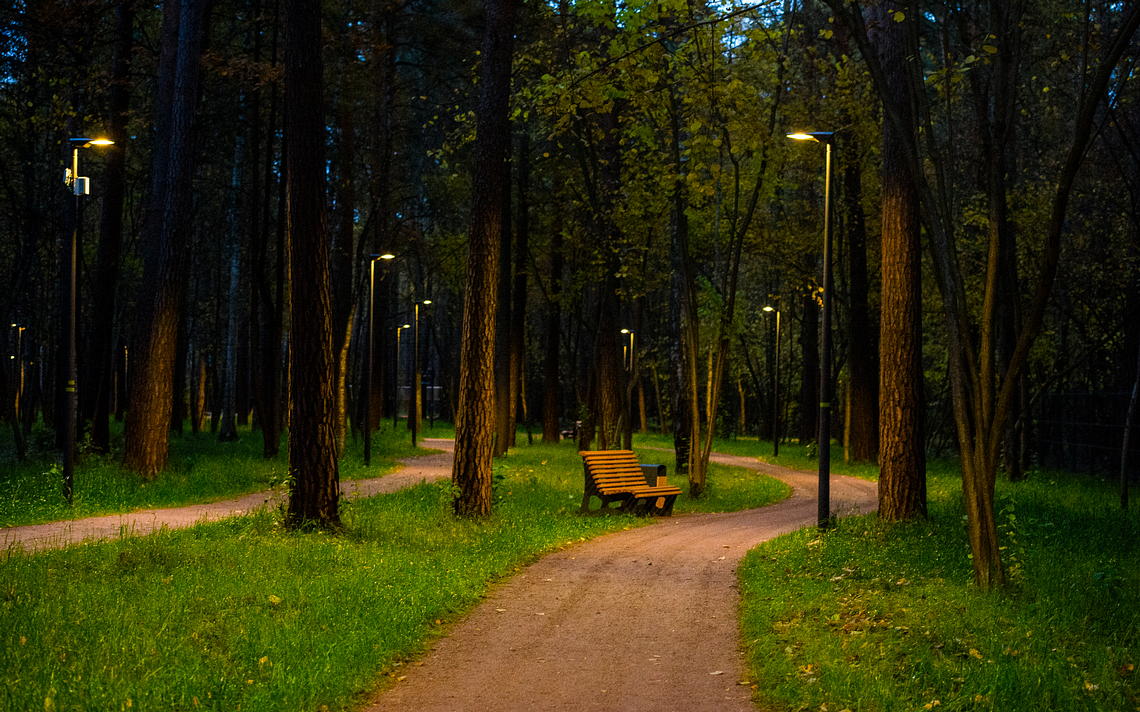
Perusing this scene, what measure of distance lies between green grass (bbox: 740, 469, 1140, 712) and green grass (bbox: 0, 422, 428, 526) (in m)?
6.63

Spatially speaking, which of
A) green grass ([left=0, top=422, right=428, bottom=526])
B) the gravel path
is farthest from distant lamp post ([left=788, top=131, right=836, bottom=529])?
green grass ([left=0, top=422, right=428, bottom=526])

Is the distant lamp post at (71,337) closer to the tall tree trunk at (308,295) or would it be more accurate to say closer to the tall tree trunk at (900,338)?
the tall tree trunk at (308,295)

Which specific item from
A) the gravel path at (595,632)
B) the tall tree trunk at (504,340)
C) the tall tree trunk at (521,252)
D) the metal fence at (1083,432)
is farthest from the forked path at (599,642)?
the tall tree trunk at (521,252)

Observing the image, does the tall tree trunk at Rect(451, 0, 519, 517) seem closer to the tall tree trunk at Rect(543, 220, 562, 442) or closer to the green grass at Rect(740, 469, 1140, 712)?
the green grass at Rect(740, 469, 1140, 712)

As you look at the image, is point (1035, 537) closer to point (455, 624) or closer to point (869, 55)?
point (869, 55)

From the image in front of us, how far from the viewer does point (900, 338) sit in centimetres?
1350

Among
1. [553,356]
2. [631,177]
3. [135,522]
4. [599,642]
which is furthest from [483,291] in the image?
[553,356]

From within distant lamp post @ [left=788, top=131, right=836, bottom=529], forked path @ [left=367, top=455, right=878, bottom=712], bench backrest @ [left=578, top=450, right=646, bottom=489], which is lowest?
forked path @ [left=367, top=455, right=878, bottom=712]

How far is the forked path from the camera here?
6.17 metres

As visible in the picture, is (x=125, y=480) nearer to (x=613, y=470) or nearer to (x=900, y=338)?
(x=613, y=470)

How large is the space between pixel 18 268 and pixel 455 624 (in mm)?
17940

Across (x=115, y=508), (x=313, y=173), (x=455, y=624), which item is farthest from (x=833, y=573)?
(x=115, y=508)

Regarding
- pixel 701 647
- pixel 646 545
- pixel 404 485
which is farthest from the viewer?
→ pixel 404 485

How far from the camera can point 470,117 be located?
1836cm
